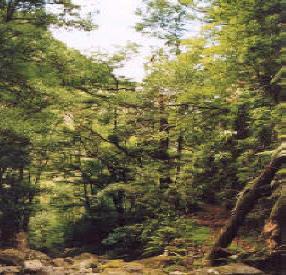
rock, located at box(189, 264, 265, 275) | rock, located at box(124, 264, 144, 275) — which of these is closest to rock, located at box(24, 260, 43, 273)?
rock, located at box(124, 264, 144, 275)

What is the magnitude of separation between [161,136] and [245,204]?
8303mm

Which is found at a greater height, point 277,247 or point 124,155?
point 277,247

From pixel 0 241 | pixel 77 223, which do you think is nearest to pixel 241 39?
pixel 0 241

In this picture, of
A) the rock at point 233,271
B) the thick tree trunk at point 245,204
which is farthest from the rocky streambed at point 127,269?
the thick tree trunk at point 245,204

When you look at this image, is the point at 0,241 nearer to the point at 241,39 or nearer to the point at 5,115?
the point at 5,115

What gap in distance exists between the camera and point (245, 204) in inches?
358

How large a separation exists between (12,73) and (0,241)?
9.75 metres

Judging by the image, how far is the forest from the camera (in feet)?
33.8

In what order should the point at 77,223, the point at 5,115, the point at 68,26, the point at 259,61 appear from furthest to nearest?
the point at 77,223
the point at 68,26
the point at 5,115
the point at 259,61

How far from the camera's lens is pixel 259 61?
11.4 m

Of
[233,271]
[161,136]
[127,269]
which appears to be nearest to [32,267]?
[127,269]

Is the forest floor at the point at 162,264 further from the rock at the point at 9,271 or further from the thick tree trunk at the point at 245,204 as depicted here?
the thick tree trunk at the point at 245,204

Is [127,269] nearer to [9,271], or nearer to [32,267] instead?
[32,267]

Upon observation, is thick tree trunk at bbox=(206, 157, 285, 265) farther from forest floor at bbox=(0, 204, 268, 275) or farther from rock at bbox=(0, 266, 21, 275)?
rock at bbox=(0, 266, 21, 275)
